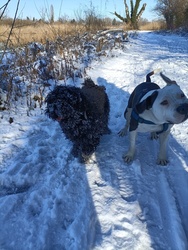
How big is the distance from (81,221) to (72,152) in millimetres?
1330

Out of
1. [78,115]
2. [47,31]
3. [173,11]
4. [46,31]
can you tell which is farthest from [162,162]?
[173,11]

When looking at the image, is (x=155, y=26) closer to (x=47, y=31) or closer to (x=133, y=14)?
(x=133, y=14)

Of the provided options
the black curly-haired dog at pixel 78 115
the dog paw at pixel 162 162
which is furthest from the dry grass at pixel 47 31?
the dog paw at pixel 162 162

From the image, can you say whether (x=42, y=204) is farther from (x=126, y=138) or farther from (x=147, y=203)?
(x=126, y=138)

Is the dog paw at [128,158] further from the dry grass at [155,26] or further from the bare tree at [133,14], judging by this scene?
the dry grass at [155,26]

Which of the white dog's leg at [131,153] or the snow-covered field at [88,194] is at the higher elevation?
the white dog's leg at [131,153]

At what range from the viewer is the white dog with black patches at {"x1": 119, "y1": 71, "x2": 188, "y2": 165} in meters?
2.61

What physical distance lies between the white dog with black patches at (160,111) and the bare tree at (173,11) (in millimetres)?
28127

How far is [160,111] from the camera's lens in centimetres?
276

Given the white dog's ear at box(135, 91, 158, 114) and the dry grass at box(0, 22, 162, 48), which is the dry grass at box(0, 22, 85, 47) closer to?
the dry grass at box(0, 22, 162, 48)

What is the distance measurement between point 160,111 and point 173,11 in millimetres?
33081

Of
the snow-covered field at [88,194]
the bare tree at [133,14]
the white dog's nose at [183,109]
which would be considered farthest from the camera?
the bare tree at [133,14]

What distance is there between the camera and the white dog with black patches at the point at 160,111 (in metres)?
2.61

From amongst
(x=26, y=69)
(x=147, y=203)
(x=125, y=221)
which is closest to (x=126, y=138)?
(x=147, y=203)
